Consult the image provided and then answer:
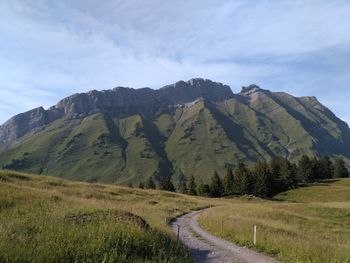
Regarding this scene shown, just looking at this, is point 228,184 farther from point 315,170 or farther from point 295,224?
point 295,224

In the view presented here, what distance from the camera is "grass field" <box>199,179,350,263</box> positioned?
1947 centimetres

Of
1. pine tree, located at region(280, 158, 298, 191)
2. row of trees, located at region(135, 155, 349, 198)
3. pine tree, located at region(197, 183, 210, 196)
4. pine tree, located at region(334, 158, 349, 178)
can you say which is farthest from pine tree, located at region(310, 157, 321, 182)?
pine tree, located at region(197, 183, 210, 196)

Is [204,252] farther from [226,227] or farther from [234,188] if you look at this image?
[234,188]

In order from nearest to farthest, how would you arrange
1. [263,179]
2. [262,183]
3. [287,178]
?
[262,183] < [263,179] < [287,178]

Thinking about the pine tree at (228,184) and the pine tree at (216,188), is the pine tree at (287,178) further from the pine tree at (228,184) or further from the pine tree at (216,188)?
the pine tree at (216,188)

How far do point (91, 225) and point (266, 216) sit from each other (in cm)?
3904

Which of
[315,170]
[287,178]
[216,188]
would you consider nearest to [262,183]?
[287,178]

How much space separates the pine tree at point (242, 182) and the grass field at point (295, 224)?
27.9ft

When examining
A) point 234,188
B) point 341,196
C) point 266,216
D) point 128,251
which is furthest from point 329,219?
point 234,188

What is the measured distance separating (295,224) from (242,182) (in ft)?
220

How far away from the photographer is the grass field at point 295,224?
19469 mm

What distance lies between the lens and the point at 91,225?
1445 cm

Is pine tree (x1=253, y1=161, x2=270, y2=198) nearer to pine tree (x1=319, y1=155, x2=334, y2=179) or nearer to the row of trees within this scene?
the row of trees

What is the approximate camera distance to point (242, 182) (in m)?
115
